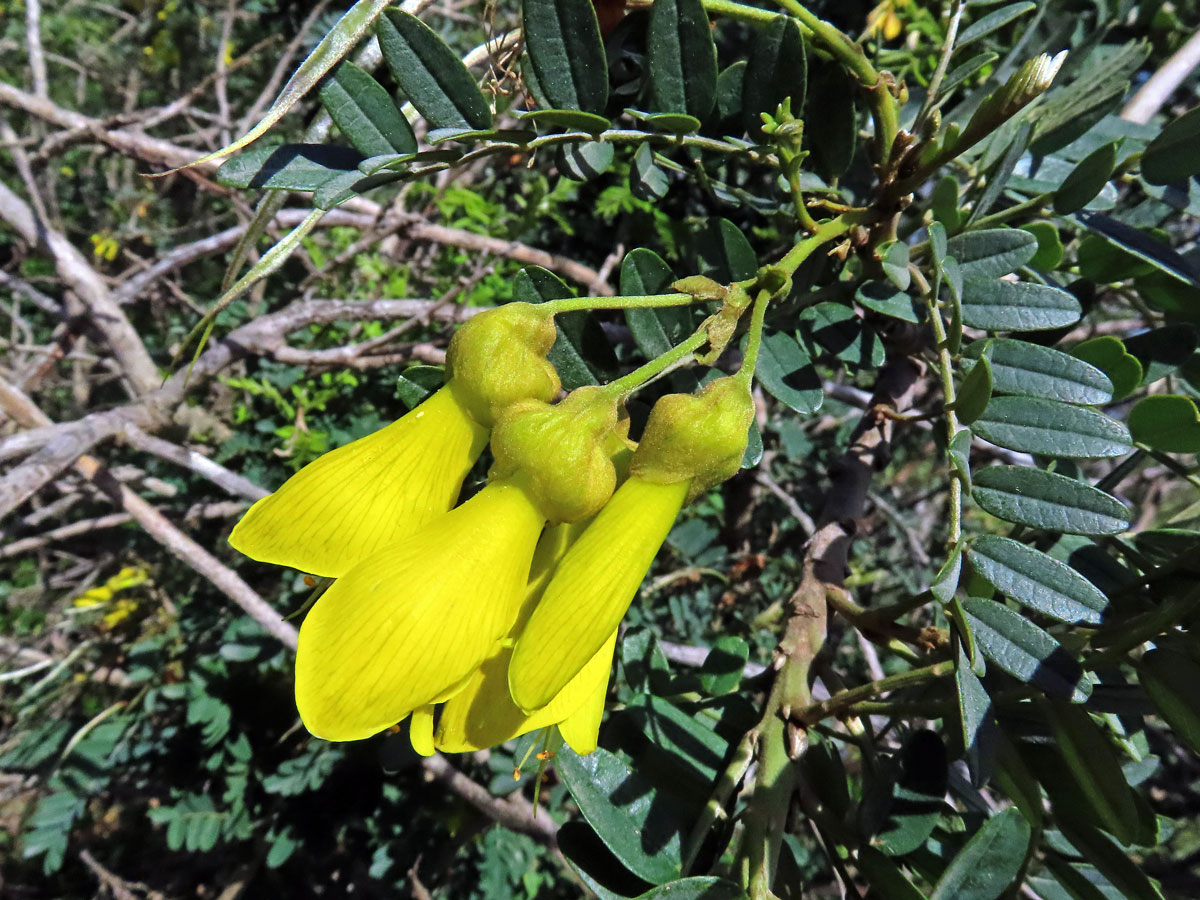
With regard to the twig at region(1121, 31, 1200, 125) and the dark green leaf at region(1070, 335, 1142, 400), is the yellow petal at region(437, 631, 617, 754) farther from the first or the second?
the twig at region(1121, 31, 1200, 125)

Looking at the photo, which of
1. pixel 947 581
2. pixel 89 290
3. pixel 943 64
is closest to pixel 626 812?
pixel 947 581

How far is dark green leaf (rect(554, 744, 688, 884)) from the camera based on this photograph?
577 mm

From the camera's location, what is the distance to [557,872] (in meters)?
1.67

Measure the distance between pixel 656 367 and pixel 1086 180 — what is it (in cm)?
47

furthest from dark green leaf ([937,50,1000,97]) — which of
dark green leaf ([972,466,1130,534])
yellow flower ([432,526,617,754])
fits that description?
yellow flower ([432,526,617,754])

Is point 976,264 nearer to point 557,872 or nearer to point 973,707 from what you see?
point 973,707

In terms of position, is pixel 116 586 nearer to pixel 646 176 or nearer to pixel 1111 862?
pixel 646 176

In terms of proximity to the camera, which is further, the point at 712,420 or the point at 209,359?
the point at 209,359

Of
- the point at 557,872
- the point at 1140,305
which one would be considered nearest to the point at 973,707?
the point at 1140,305

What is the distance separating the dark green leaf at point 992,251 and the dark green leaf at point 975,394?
133 mm

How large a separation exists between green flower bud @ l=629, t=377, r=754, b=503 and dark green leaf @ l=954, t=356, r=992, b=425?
0.19m

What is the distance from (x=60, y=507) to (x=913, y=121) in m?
1.59

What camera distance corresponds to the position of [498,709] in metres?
0.53

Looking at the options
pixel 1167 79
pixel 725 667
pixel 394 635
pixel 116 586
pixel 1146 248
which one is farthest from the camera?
pixel 116 586
